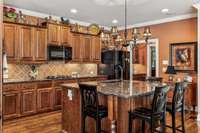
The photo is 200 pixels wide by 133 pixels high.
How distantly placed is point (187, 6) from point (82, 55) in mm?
3446

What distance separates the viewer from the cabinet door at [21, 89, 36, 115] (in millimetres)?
4660

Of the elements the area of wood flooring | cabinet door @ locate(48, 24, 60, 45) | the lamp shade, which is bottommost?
the area of wood flooring

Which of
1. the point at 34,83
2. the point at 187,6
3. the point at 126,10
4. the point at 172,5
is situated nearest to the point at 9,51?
the point at 34,83

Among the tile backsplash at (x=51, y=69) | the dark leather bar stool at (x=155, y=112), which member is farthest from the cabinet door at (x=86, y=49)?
the dark leather bar stool at (x=155, y=112)

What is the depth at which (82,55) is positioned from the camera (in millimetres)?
6320

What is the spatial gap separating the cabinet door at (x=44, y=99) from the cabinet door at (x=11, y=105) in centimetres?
54

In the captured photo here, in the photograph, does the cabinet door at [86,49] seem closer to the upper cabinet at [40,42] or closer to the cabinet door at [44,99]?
the upper cabinet at [40,42]

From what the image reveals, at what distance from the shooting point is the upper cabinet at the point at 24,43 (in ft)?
15.3

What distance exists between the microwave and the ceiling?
1085mm

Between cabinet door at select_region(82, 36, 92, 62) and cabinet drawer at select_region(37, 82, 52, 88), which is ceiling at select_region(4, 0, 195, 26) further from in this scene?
cabinet drawer at select_region(37, 82, 52, 88)

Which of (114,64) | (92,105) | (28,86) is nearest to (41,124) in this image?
(28,86)

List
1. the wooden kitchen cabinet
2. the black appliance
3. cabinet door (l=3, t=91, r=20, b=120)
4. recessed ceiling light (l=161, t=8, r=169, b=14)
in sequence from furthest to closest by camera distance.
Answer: the black appliance
the wooden kitchen cabinet
recessed ceiling light (l=161, t=8, r=169, b=14)
cabinet door (l=3, t=91, r=20, b=120)

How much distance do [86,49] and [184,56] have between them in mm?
3167

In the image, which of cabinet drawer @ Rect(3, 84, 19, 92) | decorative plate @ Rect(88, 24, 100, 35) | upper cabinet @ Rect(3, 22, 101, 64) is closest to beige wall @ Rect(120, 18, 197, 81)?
decorative plate @ Rect(88, 24, 100, 35)
